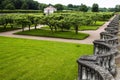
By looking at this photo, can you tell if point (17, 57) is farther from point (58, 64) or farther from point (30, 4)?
point (30, 4)

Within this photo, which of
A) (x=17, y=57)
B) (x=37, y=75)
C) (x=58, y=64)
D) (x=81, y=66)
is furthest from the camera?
(x=17, y=57)

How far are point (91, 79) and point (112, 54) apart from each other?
2.66m

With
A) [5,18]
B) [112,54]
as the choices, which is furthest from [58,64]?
[5,18]

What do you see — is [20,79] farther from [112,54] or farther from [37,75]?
[112,54]

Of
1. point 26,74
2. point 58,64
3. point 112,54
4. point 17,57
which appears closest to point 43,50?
point 17,57

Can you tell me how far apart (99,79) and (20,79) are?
11.2 meters

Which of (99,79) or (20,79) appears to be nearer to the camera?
(99,79)

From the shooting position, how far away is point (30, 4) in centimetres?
14650

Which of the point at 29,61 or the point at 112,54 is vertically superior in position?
the point at 112,54

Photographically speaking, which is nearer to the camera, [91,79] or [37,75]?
[91,79]

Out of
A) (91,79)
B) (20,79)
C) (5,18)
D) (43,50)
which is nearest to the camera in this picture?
(91,79)

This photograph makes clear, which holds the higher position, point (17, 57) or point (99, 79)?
point (99, 79)

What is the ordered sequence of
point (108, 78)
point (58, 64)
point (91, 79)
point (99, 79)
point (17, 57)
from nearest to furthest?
1. point (108, 78)
2. point (99, 79)
3. point (91, 79)
4. point (58, 64)
5. point (17, 57)

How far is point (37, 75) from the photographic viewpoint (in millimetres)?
20016
